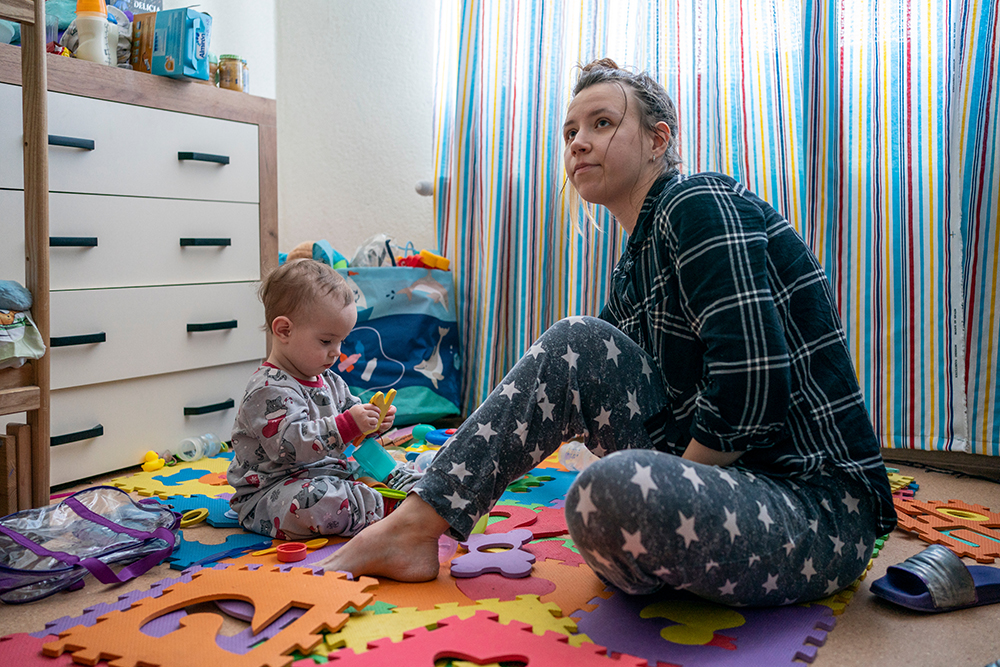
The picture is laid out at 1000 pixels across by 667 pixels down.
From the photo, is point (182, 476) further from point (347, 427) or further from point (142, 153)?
point (142, 153)

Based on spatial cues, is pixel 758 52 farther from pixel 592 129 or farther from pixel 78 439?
pixel 78 439

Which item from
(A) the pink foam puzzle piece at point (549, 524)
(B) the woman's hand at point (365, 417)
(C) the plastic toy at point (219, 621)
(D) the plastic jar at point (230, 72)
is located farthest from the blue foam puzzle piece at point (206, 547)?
(D) the plastic jar at point (230, 72)

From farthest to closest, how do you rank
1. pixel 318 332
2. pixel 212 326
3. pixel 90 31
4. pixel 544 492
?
1. pixel 212 326
2. pixel 90 31
3. pixel 544 492
4. pixel 318 332

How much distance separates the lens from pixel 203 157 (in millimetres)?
1918

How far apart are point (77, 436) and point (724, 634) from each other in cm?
137

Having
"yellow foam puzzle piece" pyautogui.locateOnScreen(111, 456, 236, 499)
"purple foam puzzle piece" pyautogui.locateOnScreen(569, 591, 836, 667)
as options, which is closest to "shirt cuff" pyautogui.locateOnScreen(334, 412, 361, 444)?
"yellow foam puzzle piece" pyautogui.locateOnScreen(111, 456, 236, 499)

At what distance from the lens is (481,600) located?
108 centimetres

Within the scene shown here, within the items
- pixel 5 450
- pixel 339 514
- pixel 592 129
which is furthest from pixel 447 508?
pixel 5 450

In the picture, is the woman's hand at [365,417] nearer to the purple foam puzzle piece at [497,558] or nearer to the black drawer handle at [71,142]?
the purple foam puzzle piece at [497,558]

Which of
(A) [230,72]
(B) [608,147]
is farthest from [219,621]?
(A) [230,72]

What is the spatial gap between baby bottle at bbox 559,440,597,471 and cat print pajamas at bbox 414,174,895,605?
0.65 m

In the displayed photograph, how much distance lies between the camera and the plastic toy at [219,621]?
3.00ft

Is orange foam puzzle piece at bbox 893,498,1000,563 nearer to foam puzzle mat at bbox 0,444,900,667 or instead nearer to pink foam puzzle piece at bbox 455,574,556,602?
foam puzzle mat at bbox 0,444,900,667

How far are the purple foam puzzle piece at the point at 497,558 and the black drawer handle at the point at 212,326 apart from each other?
96cm
